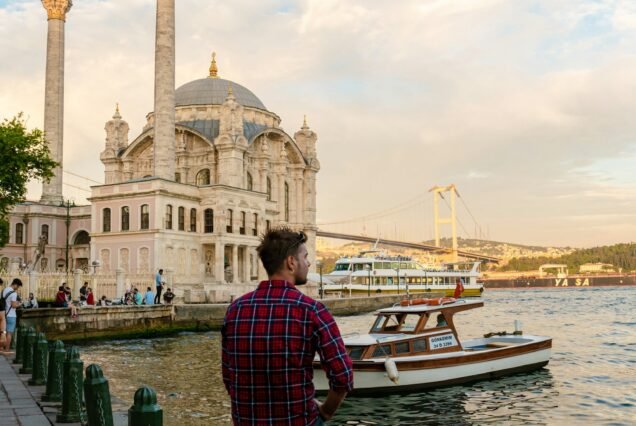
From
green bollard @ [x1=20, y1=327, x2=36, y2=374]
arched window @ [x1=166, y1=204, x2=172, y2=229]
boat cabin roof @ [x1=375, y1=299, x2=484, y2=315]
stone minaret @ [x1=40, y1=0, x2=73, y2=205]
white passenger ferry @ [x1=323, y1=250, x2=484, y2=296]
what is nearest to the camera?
green bollard @ [x1=20, y1=327, x2=36, y2=374]

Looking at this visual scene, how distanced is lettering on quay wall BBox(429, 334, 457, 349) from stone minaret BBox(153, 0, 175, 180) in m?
30.9

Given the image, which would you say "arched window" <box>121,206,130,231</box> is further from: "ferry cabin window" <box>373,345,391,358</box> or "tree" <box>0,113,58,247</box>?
"ferry cabin window" <box>373,345,391,358</box>

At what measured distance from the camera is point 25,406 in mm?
10562

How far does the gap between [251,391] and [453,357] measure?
586 inches

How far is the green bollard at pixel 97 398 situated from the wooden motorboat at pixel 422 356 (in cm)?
948

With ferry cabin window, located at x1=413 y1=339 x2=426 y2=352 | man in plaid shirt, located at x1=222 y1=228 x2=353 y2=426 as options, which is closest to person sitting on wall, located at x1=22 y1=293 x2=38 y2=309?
ferry cabin window, located at x1=413 y1=339 x2=426 y2=352

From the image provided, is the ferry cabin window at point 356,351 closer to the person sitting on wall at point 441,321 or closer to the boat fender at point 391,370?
the boat fender at point 391,370

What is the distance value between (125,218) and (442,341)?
3325 centimetres

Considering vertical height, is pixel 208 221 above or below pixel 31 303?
above

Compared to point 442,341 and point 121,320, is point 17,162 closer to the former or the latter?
point 121,320

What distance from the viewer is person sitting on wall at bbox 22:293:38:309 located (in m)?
28.1

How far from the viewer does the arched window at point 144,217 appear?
45781mm

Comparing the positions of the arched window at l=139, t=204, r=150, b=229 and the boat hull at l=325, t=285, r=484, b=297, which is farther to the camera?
the boat hull at l=325, t=285, r=484, b=297

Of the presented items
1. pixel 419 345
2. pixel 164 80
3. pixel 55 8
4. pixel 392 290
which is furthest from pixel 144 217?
pixel 392 290
